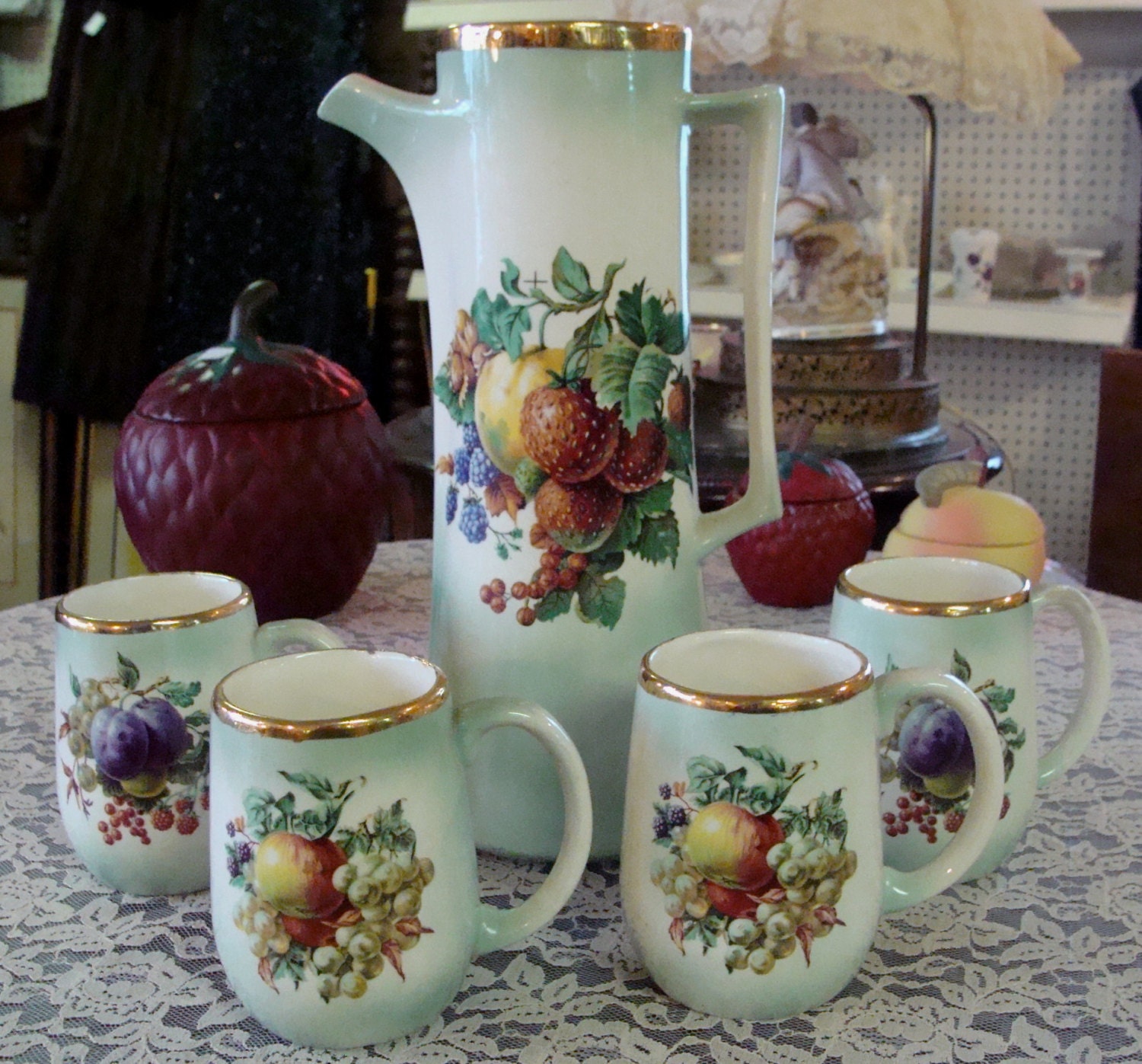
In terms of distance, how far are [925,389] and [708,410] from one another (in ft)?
0.60

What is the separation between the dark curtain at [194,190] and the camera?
188 centimetres

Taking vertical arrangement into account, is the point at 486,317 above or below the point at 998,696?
above

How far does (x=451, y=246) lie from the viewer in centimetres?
50

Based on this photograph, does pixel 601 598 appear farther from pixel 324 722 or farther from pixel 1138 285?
pixel 1138 285

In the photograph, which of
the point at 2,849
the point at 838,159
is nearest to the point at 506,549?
the point at 2,849

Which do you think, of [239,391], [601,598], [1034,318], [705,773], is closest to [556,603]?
[601,598]

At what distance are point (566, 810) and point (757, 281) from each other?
9.1 inches

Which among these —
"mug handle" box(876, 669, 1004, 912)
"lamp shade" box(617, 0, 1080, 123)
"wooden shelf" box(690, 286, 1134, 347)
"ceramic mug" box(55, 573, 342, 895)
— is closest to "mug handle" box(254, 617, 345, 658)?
"ceramic mug" box(55, 573, 342, 895)

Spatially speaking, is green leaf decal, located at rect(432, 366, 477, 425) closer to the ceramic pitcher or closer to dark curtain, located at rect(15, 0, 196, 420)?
the ceramic pitcher

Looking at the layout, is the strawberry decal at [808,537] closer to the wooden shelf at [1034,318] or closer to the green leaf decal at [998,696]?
the green leaf decal at [998,696]

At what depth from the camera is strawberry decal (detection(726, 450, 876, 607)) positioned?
787 millimetres

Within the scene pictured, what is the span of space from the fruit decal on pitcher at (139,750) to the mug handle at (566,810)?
125 mm

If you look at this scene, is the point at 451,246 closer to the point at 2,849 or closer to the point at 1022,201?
the point at 2,849

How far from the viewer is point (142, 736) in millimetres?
485
